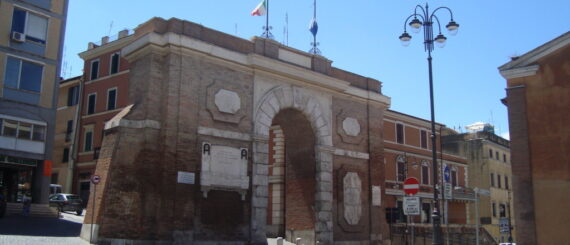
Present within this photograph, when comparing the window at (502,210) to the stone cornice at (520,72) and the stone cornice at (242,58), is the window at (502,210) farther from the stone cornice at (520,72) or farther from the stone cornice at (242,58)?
the stone cornice at (520,72)

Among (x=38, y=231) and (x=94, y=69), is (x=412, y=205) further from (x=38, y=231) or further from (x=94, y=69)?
(x=94, y=69)

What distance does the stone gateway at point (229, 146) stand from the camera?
18.5 meters

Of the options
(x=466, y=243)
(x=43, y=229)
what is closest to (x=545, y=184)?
→ (x=466, y=243)

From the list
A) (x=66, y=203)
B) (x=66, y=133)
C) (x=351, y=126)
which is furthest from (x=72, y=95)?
(x=351, y=126)

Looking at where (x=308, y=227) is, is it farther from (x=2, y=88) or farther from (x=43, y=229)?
(x=2, y=88)

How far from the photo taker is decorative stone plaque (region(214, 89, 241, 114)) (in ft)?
67.2

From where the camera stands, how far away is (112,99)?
1553 inches

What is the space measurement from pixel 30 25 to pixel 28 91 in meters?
3.45

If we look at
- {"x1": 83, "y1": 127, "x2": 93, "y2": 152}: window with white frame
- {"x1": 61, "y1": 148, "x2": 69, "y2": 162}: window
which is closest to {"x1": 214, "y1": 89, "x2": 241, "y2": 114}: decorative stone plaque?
{"x1": 83, "y1": 127, "x2": 93, "y2": 152}: window with white frame

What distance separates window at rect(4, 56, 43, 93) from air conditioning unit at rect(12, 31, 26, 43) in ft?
3.13

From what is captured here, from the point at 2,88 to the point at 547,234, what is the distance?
2503 cm

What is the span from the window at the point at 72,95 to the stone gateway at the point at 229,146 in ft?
75.5

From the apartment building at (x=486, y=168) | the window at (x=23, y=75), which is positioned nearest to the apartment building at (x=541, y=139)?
the window at (x=23, y=75)

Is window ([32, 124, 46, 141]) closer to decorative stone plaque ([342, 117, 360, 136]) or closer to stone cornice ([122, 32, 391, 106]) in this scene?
stone cornice ([122, 32, 391, 106])
